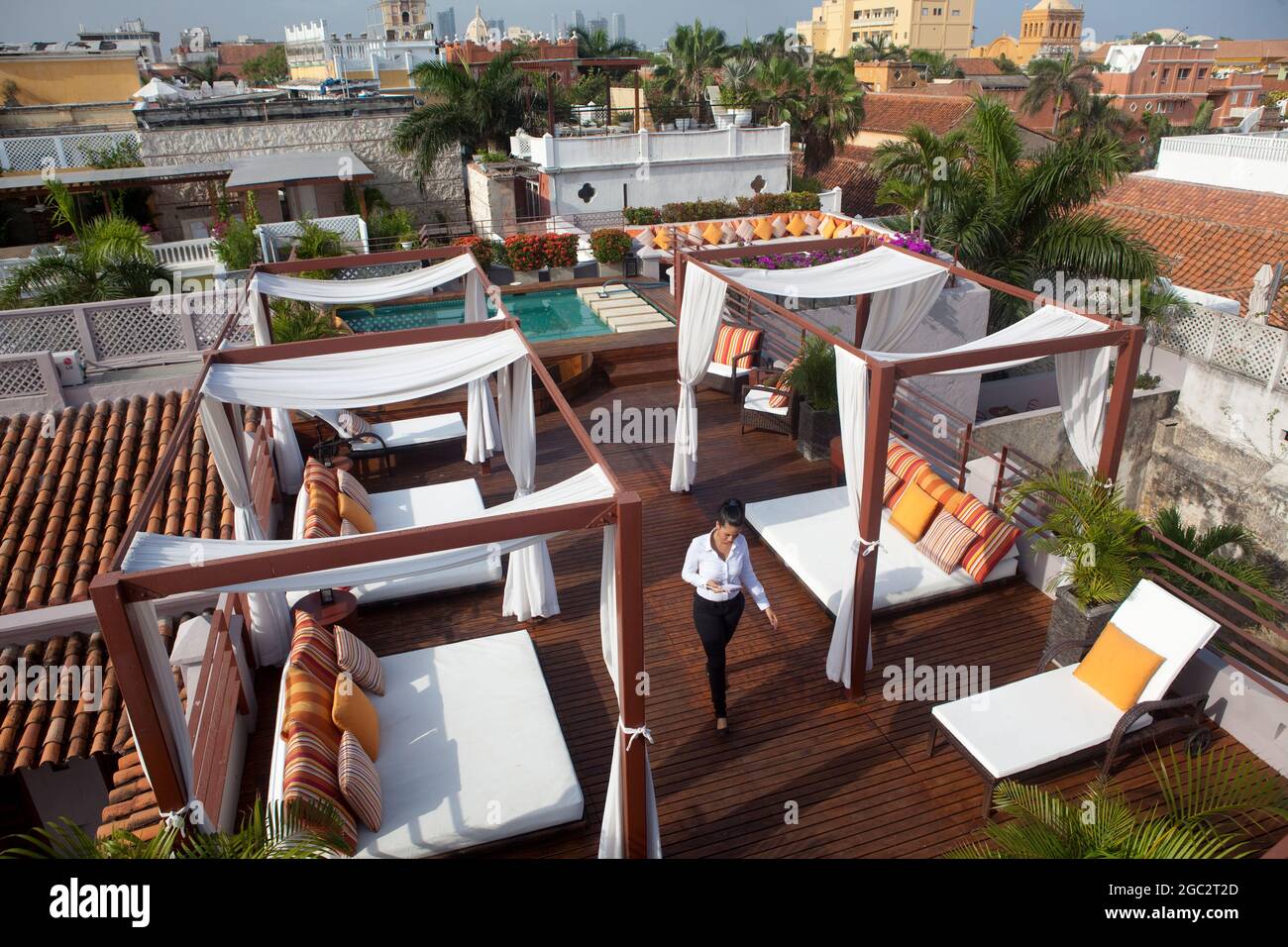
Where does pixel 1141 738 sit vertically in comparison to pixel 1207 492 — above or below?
above

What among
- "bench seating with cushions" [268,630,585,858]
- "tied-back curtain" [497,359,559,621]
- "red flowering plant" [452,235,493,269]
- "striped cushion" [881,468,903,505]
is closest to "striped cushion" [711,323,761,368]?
"striped cushion" [881,468,903,505]

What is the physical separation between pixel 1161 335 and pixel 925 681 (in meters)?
12.4

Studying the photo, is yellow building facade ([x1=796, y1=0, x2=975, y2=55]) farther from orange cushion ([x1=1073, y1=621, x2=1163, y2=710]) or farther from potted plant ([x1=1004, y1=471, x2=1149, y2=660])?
orange cushion ([x1=1073, y1=621, x2=1163, y2=710])

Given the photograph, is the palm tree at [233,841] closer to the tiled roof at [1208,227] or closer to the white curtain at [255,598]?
the white curtain at [255,598]

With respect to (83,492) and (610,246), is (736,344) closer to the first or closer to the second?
(610,246)

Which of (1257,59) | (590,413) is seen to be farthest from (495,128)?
(1257,59)

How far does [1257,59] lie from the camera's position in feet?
265

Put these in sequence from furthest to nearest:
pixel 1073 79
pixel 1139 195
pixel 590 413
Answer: pixel 1073 79 < pixel 1139 195 < pixel 590 413

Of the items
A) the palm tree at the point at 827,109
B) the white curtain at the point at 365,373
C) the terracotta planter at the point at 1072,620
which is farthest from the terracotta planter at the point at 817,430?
the palm tree at the point at 827,109

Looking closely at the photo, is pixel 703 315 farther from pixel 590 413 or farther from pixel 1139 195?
pixel 1139 195

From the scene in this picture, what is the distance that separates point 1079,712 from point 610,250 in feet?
47.5

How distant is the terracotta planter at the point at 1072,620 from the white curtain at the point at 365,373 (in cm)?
455

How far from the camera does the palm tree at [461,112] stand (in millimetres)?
27172

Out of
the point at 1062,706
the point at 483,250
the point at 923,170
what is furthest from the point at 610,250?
the point at 1062,706
